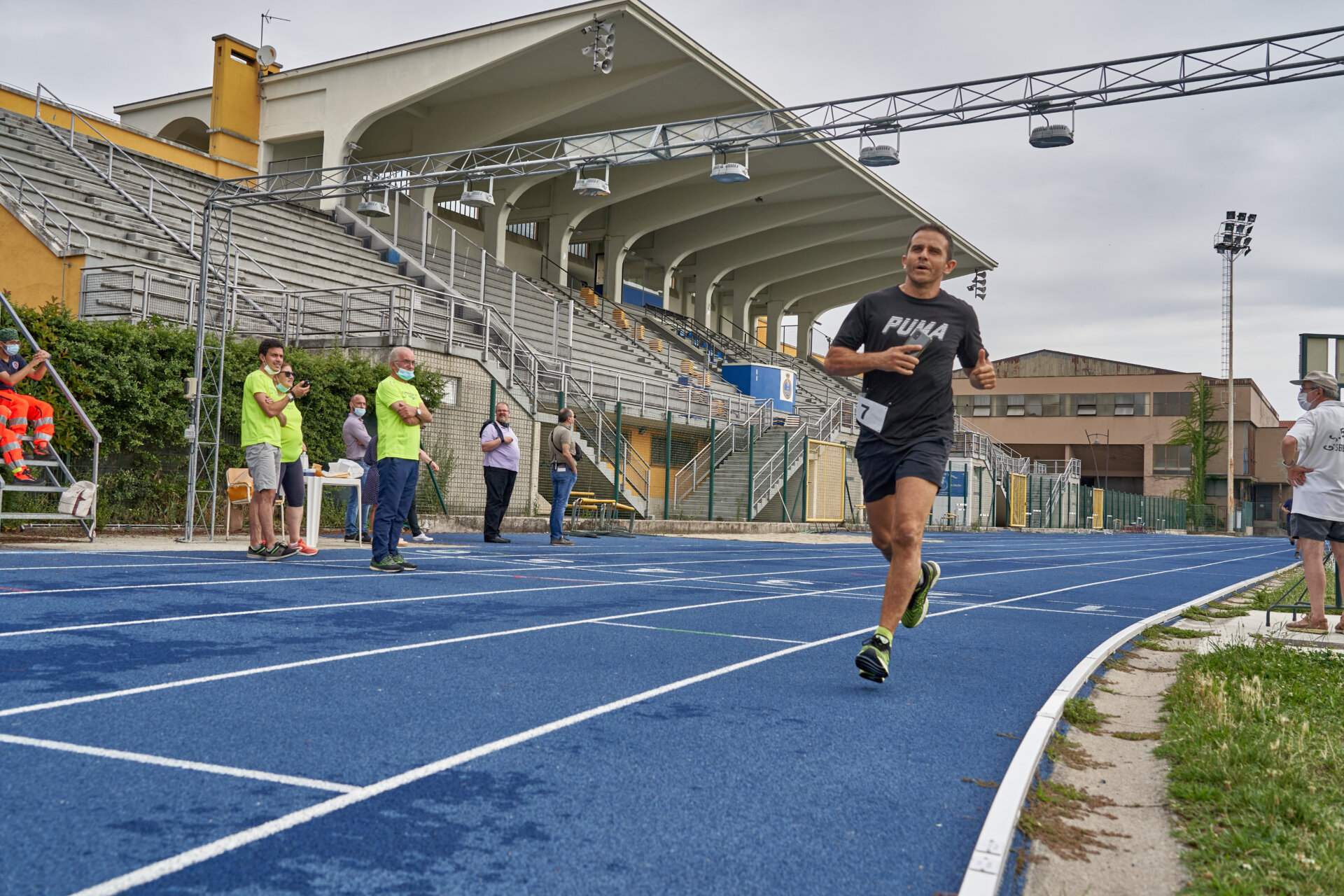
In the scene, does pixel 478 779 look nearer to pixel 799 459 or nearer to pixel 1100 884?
pixel 1100 884

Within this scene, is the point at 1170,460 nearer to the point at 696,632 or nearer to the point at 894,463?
the point at 696,632

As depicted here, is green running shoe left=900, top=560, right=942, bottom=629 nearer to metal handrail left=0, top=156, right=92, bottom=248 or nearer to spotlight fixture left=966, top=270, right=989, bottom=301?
metal handrail left=0, top=156, right=92, bottom=248

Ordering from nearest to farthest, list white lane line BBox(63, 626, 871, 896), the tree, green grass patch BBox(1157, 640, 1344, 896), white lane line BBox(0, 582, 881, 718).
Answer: white lane line BBox(63, 626, 871, 896) → green grass patch BBox(1157, 640, 1344, 896) → white lane line BBox(0, 582, 881, 718) → the tree

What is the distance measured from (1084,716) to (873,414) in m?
1.70

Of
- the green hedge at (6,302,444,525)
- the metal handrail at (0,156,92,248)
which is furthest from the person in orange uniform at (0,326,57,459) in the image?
the metal handrail at (0,156,92,248)

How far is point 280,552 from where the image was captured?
11094mm

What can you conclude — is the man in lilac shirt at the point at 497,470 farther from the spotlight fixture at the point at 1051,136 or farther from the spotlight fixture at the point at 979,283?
the spotlight fixture at the point at 979,283

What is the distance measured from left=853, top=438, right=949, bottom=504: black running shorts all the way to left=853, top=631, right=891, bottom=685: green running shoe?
733mm

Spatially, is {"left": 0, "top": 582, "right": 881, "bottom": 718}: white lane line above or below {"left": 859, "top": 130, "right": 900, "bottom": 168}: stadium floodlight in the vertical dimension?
below

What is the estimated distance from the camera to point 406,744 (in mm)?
3850

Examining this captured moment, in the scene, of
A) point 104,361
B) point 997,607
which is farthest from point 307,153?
point 997,607

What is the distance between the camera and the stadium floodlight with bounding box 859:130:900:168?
61.9 feet

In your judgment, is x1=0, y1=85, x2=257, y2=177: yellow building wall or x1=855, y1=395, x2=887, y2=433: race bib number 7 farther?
x1=0, y1=85, x2=257, y2=177: yellow building wall

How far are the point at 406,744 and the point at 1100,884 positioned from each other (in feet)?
7.46
